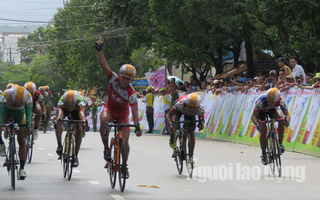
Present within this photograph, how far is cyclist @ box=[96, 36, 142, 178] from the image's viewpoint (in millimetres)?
10125

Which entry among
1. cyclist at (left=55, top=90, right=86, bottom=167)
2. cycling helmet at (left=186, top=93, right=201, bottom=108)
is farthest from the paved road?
cycling helmet at (left=186, top=93, right=201, bottom=108)

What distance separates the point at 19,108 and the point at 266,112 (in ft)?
17.1

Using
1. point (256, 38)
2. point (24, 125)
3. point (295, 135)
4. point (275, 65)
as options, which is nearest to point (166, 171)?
point (24, 125)

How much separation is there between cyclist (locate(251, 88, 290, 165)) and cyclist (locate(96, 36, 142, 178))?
10.8 feet

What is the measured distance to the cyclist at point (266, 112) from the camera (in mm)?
12289

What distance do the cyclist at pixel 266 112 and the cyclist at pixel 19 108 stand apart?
4.72 meters

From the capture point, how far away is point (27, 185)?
1066cm

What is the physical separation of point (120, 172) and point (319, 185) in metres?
3.56

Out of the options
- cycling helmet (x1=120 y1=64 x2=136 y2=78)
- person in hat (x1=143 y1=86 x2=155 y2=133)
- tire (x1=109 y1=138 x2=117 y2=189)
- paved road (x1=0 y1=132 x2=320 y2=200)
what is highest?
cycling helmet (x1=120 y1=64 x2=136 y2=78)

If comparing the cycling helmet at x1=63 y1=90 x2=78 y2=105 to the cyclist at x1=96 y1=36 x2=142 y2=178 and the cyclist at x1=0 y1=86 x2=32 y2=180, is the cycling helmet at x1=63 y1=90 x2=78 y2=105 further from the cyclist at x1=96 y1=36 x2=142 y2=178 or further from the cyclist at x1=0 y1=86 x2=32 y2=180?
the cyclist at x1=96 y1=36 x2=142 y2=178

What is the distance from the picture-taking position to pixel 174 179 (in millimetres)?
11570

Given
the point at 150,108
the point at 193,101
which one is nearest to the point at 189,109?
the point at 193,101

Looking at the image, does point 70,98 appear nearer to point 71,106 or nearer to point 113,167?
point 71,106

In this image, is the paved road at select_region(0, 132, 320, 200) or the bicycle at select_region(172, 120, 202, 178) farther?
the bicycle at select_region(172, 120, 202, 178)
